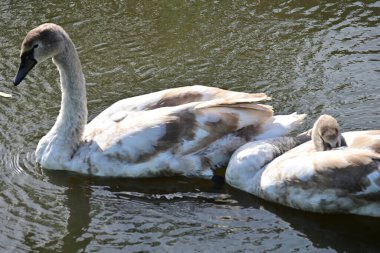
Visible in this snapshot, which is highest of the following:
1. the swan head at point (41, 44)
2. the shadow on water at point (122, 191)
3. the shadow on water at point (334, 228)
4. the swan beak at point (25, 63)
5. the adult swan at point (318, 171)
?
the swan head at point (41, 44)

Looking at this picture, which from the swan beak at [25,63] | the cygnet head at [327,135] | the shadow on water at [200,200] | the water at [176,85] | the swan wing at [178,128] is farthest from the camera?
the swan beak at [25,63]

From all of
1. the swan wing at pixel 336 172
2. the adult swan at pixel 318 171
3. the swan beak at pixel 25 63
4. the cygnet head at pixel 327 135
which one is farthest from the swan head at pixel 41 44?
the cygnet head at pixel 327 135

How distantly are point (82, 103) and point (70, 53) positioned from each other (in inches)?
22.9

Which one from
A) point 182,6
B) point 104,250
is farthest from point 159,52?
point 104,250

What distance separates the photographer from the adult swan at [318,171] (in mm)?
7230

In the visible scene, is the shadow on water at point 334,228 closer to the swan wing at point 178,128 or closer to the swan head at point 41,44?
the swan wing at point 178,128

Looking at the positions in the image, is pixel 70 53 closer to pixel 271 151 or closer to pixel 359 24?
pixel 271 151

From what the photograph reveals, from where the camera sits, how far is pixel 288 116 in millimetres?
8867

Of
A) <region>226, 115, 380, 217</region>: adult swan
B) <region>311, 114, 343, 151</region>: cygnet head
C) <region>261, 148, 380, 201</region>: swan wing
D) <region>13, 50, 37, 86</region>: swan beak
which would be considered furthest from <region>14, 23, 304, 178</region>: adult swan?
<region>261, 148, 380, 201</region>: swan wing

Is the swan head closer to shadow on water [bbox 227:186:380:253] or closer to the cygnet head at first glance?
shadow on water [bbox 227:186:380:253]

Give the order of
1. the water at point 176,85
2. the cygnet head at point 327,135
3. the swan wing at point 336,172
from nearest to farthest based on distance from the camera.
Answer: the swan wing at point 336,172 < the water at point 176,85 < the cygnet head at point 327,135

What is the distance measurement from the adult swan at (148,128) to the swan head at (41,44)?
0.01 m

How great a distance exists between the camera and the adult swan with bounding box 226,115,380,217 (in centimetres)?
723

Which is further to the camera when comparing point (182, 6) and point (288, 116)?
point (182, 6)
